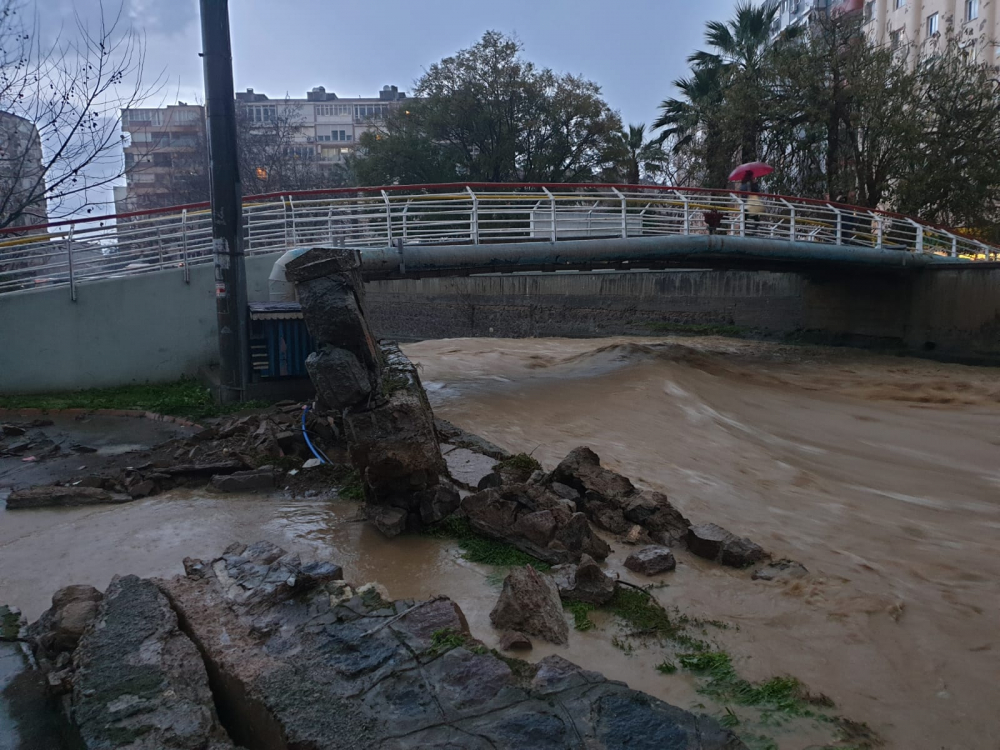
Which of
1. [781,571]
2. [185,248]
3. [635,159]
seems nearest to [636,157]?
[635,159]

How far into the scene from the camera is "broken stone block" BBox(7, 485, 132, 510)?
6.75m

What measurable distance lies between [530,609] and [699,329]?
21.0 m

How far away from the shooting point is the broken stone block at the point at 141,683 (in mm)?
2893

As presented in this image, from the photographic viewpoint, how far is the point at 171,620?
3.69 m

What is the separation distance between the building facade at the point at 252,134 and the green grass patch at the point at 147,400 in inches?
774

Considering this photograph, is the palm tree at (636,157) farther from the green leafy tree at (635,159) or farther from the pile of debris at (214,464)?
the pile of debris at (214,464)

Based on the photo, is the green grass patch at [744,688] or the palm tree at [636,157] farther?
the palm tree at [636,157]

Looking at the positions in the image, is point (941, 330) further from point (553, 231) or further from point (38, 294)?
point (38, 294)

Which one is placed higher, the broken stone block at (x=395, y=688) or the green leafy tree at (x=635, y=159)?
the green leafy tree at (x=635, y=159)

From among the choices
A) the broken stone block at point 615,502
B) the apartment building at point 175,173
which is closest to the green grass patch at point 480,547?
A: the broken stone block at point 615,502

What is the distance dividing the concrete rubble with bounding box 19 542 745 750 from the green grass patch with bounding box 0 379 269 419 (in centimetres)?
742

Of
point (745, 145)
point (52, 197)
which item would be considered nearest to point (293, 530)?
point (52, 197)

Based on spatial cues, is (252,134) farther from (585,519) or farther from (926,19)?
(585,519)

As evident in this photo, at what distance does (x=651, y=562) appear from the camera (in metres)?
5.02
